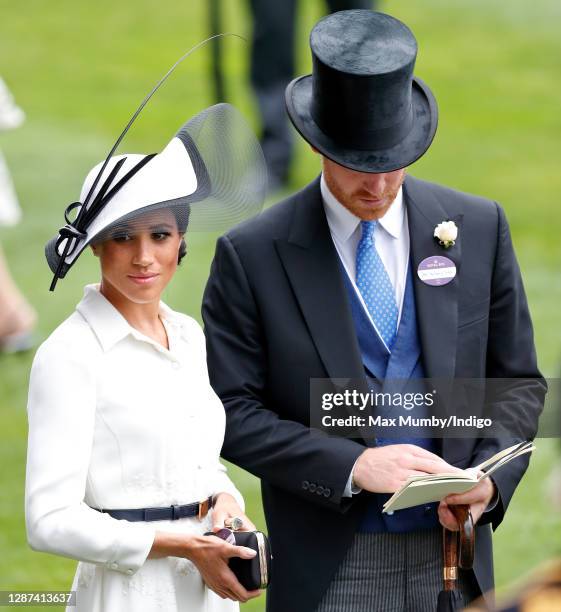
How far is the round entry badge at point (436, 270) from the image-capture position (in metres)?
4.21

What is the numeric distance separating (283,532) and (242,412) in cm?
33

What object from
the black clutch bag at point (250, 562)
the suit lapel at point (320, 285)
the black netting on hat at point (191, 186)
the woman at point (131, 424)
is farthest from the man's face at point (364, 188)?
the black clutch bag at point (250, 562)

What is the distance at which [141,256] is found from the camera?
3615 mm

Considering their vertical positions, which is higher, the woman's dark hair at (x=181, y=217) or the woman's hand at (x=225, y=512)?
the woman's dark hair at (x=181, y=217)

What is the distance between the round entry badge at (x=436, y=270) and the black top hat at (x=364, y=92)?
0.28 meters

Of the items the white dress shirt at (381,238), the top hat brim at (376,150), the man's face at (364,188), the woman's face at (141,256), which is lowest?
the woman's face at (141,256)

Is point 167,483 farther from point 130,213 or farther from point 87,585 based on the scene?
point 130,213

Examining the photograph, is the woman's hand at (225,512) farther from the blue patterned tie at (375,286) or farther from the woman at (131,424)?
the blue patterned tie at (375,286)

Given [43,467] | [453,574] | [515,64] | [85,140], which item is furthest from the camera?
[515,64]

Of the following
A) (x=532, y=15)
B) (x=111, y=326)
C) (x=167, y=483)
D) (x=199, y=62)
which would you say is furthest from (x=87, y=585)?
(x=532, y=15)

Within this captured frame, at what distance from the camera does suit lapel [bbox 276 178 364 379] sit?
4.13 metres

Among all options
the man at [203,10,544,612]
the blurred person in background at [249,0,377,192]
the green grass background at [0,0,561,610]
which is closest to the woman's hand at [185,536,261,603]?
the man at [203,10,544,612]

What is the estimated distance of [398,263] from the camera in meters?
4.25

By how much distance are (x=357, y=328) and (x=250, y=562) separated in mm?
796
